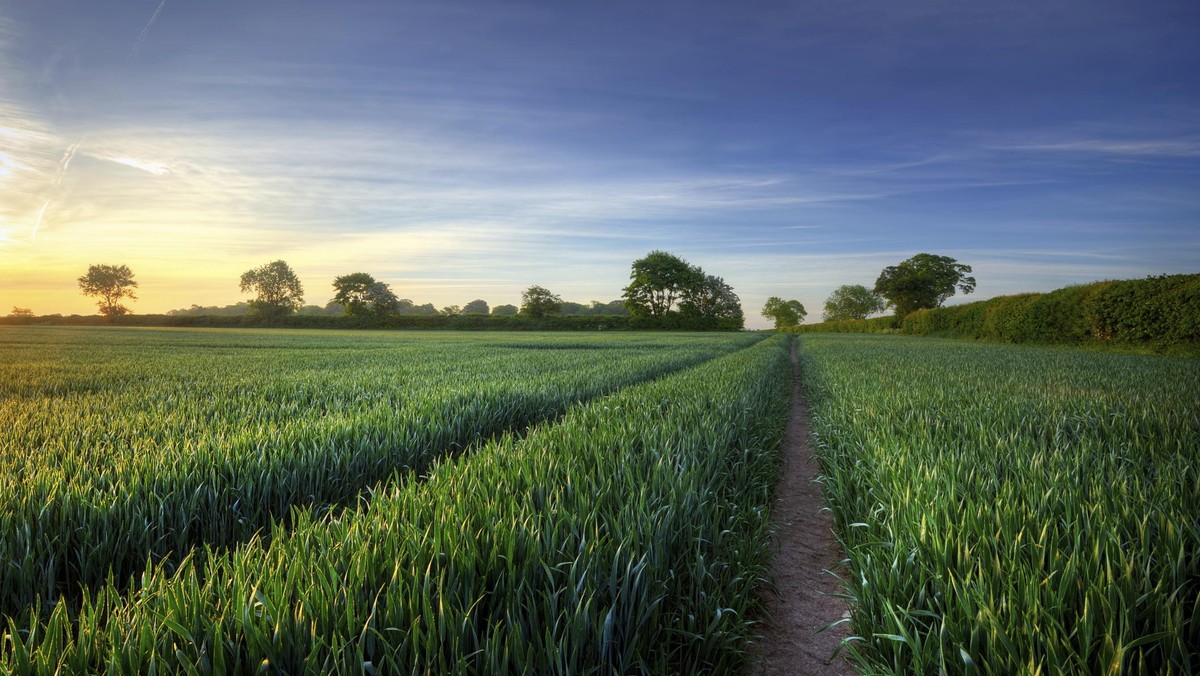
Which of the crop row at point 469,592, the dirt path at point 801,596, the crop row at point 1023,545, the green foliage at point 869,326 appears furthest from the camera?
the green foliage at point 869,326

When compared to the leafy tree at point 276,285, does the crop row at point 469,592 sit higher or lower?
lower

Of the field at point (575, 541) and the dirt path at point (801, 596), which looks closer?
the field at point (575, 541)

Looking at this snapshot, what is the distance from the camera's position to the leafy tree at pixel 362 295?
330ft

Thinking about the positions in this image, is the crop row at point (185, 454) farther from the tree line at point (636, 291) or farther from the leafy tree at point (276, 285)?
the leafy tree at point (276, 285)

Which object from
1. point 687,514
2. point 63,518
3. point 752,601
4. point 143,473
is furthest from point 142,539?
point 752,601

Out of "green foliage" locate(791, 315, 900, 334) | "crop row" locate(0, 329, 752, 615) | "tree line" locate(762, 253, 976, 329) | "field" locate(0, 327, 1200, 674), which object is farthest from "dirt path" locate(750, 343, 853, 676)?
"tree line" locate(762, 253, 976, 329)

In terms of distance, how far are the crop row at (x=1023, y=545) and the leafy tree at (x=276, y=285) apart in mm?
121660

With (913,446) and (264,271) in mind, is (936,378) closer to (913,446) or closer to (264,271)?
(913,446)

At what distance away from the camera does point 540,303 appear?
91.6 m

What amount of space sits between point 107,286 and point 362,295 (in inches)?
1884

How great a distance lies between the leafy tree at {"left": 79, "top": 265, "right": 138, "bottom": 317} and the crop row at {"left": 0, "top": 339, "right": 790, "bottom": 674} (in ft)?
431

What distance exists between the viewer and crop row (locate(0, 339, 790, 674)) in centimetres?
170

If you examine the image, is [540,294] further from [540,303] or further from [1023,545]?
[1023,545]

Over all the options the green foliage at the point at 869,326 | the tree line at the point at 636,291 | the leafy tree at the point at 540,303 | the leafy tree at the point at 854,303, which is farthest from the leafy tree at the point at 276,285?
the leafy tree at the point at 854,303
